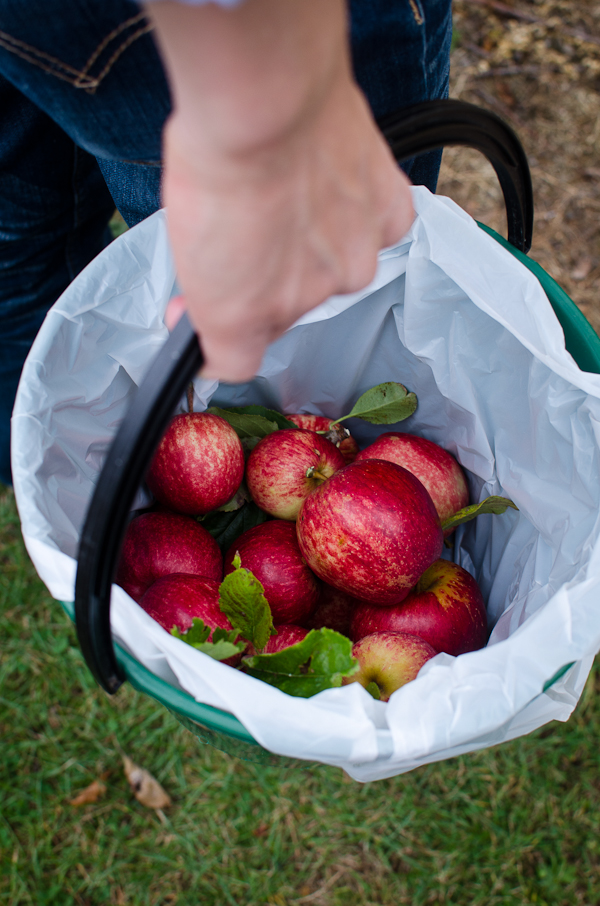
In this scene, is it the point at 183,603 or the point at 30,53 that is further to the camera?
the point at 183,603

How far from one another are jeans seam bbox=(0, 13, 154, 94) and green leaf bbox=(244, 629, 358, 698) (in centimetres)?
50

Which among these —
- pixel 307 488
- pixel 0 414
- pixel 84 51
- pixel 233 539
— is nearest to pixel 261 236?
pixel 84 51

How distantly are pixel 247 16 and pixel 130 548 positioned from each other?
62 centimetres

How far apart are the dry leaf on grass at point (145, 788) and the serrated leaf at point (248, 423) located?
66 cm

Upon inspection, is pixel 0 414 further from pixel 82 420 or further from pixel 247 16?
pixel 247 16

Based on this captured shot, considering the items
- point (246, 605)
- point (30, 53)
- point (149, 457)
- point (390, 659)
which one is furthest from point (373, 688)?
point (30, 53)

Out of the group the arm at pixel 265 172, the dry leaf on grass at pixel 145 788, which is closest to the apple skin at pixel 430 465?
the arm at pixel 265 172

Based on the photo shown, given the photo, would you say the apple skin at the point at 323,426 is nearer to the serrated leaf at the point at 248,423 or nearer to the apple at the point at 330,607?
the serrated leaf at the point at 248,423

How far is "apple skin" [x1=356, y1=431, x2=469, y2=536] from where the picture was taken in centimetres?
86

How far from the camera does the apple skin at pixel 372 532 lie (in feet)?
2.30

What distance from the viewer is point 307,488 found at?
0.84 metres

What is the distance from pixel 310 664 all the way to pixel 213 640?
10 cm

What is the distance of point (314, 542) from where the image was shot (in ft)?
2.42

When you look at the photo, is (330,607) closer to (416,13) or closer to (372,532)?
(372,532)
